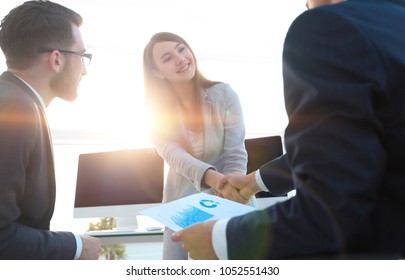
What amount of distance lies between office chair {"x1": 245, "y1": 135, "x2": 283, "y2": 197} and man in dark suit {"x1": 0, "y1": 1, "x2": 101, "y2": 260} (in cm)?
131

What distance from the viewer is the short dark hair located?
142 centimetres

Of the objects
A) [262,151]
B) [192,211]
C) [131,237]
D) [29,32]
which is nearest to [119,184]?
[131,237]

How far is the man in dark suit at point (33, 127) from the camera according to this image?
→ 3.27ft

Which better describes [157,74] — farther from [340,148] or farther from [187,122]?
[340,148]

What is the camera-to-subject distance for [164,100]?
79.9 inches

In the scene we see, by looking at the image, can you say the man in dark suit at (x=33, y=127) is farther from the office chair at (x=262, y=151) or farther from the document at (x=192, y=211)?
the office chair at (x=262, y=151)

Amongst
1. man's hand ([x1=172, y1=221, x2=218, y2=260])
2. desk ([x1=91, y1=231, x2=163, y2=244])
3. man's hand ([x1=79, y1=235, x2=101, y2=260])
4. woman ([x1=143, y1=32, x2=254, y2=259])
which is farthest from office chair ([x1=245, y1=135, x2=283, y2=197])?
man's hand ([x1=172, y1=221, x2=218, y2=260])

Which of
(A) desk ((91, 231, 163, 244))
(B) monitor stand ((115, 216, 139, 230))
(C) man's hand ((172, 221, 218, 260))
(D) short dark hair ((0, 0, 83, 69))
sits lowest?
(B) monitor stand ((115, 216, 139, 230))

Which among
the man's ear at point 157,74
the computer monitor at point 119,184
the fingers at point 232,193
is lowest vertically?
the computer monitor at point 119,184

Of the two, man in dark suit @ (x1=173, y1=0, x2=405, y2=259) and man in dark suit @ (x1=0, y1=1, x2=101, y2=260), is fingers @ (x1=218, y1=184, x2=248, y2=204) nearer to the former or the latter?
man in dark suit @ (x1=0, y1=1, x2=101, y2=260)

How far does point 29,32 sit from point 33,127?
1.78 ft

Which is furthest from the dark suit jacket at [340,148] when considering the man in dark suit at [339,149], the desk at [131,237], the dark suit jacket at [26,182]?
the desk at [131,237]

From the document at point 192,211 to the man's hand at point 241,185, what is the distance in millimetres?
438

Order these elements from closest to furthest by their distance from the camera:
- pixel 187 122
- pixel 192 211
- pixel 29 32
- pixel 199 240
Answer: pixel 199 240 < pixel 192 211 < pixel 29 32 < pixel 187 122
